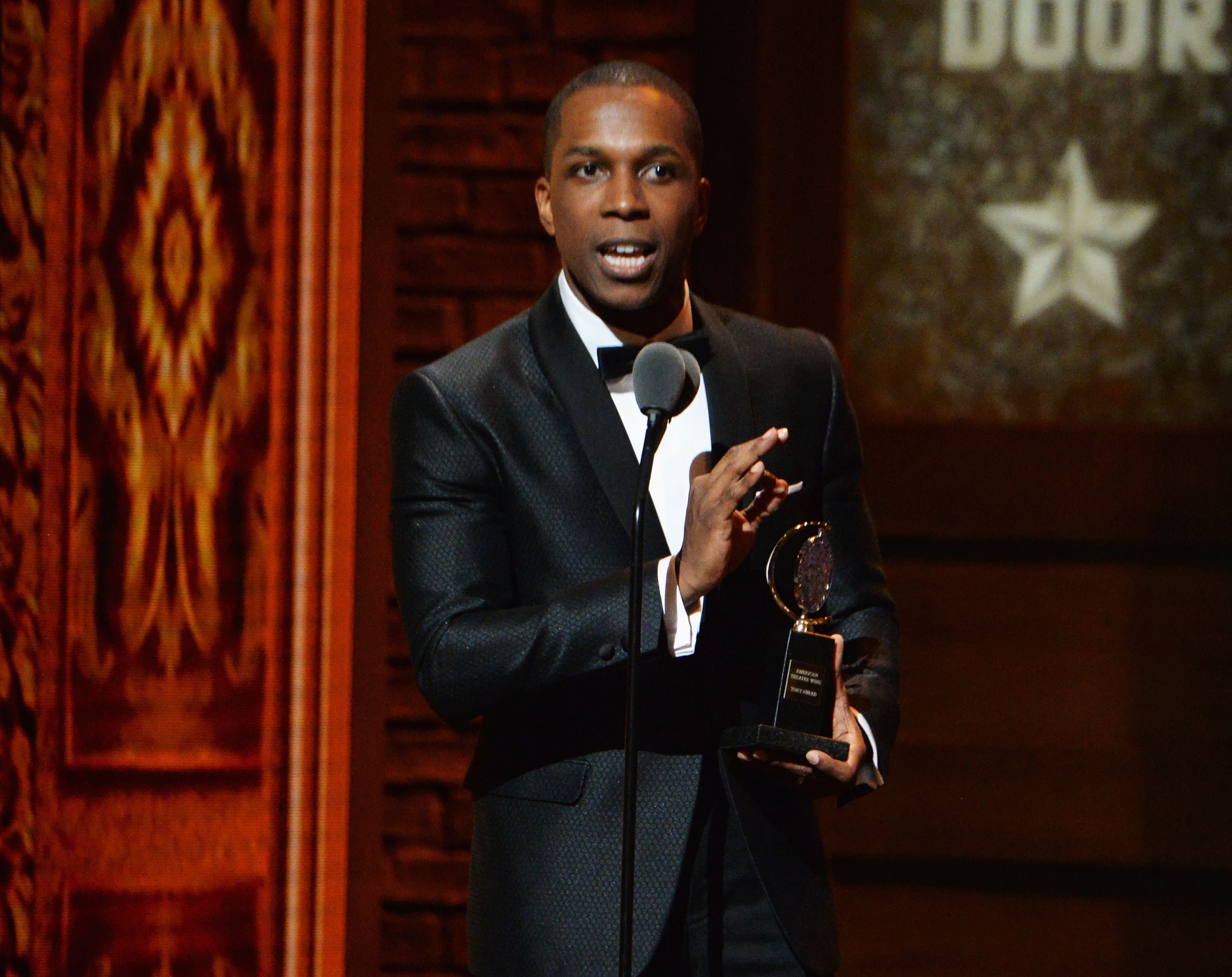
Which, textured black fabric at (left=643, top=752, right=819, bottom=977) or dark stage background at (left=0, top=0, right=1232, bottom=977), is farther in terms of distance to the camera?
dark stage background at (left=0, top=0, right=1232, bottom=977)

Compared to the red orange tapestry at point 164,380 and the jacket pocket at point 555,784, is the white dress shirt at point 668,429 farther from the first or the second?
the red orange tapestry at point 164,380

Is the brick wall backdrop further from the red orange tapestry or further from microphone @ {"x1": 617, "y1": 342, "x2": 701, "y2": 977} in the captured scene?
microphone @ {"x1": 617, "y1": 342, "x2": 701, "y2": 977}

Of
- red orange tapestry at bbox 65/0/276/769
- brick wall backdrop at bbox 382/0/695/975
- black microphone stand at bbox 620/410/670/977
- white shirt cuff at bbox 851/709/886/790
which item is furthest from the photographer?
brick wall backdrop at bbox 382/0/695/975

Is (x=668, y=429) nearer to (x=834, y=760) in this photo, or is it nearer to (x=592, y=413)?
(x=592, y=413)

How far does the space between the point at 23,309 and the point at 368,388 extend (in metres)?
0.55

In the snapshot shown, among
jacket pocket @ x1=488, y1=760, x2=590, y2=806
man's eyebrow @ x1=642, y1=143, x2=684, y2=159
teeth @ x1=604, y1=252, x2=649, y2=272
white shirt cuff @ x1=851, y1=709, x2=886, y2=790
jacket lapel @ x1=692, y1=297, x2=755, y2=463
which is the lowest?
jacket pocket @ x1=488, y1=760, x2=590, y2=806

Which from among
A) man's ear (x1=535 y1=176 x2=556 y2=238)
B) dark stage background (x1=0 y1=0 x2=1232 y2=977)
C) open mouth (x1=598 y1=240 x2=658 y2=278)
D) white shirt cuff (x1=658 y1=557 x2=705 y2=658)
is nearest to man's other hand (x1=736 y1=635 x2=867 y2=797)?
white shirt cuff (x1=658 y1=557 x2=705 y2=658)

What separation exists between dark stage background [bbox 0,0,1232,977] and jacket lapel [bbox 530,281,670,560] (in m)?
0.84

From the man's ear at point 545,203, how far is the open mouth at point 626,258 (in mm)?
86

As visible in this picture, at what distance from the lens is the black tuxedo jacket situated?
1.45m

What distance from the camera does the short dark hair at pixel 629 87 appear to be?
1541 mm

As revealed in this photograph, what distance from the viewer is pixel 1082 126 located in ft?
8.41

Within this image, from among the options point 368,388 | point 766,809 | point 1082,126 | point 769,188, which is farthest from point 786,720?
point 1082,126

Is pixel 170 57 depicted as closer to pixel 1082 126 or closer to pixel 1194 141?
pixel 1082 126
